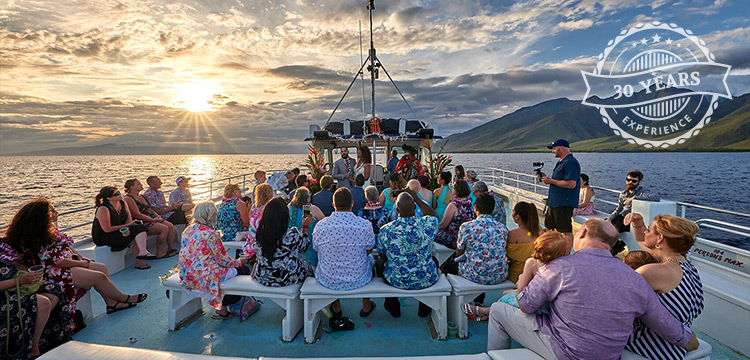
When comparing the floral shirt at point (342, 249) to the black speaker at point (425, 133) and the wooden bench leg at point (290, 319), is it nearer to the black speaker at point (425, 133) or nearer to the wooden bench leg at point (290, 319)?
the wooden bench leg at point (290, 319)

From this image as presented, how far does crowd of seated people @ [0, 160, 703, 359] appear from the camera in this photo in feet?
6.31

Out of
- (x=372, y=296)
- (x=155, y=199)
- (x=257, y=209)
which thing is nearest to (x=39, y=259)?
(x=257, y=209)

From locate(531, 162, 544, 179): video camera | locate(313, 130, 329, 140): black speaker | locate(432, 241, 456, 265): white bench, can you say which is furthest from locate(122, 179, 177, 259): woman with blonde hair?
locate(531, 162, 544, 179): video camera

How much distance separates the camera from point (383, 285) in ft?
10.2

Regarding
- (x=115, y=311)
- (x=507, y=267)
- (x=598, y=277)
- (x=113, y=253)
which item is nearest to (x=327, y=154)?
(x=113, y=253)

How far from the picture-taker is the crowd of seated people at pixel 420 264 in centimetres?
192

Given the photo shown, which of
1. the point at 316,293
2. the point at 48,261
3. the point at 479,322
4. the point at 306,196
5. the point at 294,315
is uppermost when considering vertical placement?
the point at 306,196

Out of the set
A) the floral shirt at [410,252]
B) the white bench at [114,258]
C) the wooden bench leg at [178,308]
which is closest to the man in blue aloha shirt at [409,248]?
the floral shirt at [410,252]

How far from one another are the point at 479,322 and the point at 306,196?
223 centimetres

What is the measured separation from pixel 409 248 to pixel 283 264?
1137mm

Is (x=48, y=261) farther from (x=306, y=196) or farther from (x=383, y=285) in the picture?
(x=383, y=285)

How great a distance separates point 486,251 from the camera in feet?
9.93

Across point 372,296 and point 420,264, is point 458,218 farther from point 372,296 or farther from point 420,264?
point 372,296

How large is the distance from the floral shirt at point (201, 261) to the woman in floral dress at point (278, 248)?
0.38m
